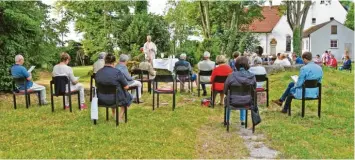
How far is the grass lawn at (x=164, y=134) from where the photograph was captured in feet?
18.2

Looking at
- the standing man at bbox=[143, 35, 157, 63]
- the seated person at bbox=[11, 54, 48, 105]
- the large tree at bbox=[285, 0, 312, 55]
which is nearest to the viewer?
the seated person at bbox=[11, 54, 48, 105]

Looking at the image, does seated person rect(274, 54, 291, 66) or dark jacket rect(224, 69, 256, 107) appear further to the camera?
seated person rect(274, 54, 291, 66)

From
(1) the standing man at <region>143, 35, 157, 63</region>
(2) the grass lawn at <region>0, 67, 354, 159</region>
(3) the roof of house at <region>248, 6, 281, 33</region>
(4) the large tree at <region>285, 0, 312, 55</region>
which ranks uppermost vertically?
(3) the roof of house at <region>248, 6, 281, 33</region>

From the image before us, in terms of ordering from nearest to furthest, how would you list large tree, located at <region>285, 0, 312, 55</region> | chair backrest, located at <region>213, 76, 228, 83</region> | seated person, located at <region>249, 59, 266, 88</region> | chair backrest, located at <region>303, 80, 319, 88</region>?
chair backrest, located at <region>303, 80, 319, 88</region> → chair backrest, located at <region>213, 76, 228, 83</region> → seated person, located at <region>249, 59, 266, 88</region> → large tree, located at <region>285, 0, 312, 55</region>

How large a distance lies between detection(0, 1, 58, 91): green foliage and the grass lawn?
2913 millimetres

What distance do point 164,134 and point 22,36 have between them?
7.81m

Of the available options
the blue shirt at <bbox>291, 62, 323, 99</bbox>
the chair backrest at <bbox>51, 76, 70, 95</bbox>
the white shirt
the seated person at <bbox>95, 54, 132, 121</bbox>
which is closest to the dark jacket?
the blue shirt at <bbox>291, 62, 323, 99</bbox>

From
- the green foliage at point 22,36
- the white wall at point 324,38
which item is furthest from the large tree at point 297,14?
the white wall at point 324,38

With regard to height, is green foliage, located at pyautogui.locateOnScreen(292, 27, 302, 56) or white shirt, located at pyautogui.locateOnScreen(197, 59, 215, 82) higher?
green foliage, located at pyautogui.locateOnScreen(292, 27, 302, 56)

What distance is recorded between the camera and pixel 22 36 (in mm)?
12539

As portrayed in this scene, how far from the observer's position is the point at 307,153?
18.3ft

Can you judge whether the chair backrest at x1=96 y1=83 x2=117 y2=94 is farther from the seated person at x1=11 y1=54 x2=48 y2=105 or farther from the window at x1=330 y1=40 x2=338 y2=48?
the window at x1=330 y1=40 x2=338 y2=48

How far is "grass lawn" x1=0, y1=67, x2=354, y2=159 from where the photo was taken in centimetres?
554

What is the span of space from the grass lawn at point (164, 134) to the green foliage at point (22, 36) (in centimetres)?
291
